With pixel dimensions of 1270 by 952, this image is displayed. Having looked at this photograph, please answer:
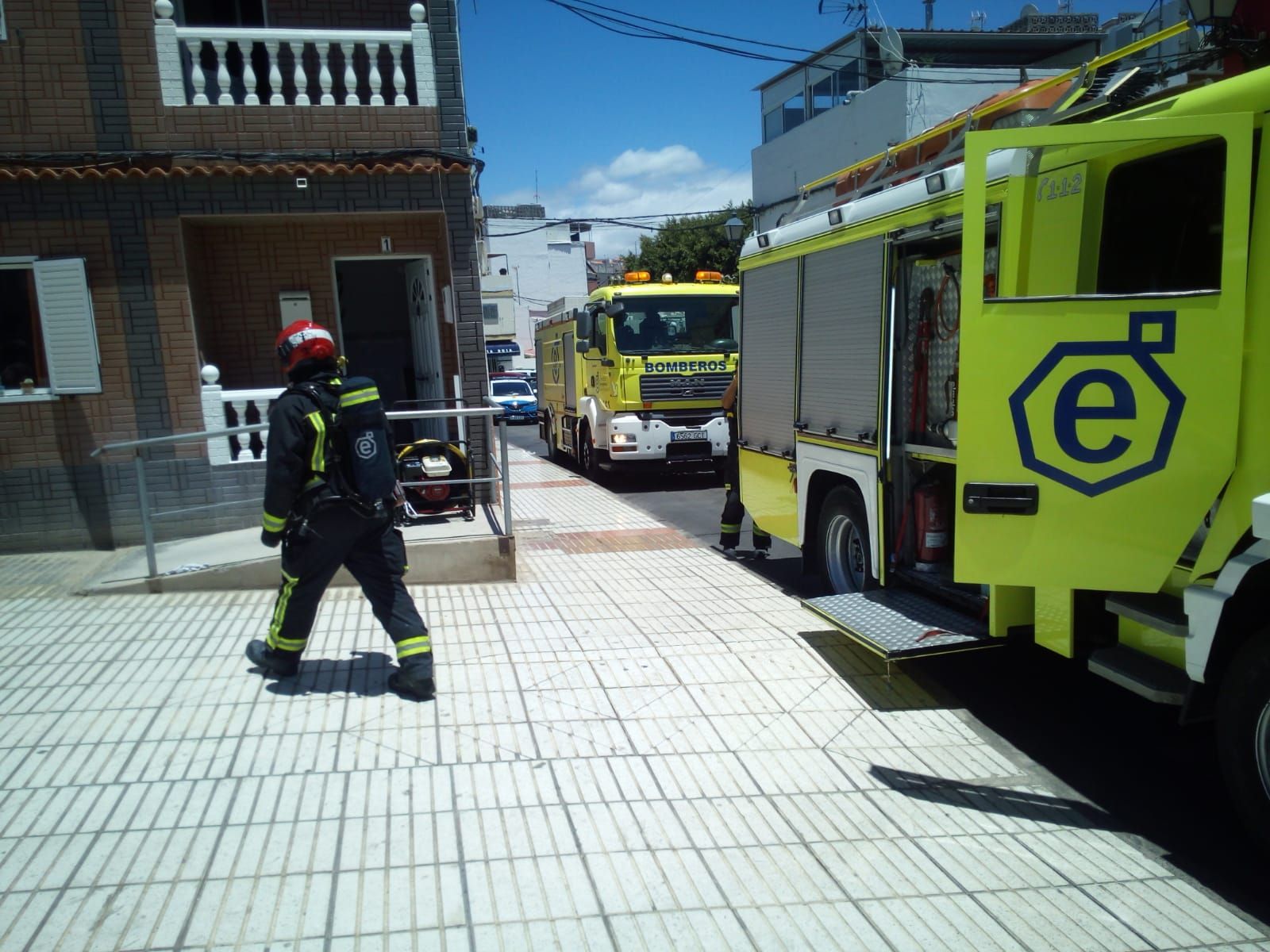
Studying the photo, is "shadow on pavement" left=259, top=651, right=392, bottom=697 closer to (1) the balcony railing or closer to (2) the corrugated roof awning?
(2) the corrugated roof awning

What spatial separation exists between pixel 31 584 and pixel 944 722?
277 inches

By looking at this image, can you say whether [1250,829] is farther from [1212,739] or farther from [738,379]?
[738,379]

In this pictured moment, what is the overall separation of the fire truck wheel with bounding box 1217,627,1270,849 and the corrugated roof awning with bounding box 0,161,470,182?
8035 millimetres

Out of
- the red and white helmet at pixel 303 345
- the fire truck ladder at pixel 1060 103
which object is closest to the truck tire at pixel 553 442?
the fire truck ladder at pixel 1060 103

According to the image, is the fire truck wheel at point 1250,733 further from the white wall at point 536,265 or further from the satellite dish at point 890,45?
the white wall at point 536,265

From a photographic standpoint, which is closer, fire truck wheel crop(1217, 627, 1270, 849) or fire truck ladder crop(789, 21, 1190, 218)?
fire truck wheel crop(1217, 627, 1270, 849)

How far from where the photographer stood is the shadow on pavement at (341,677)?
17.4 ft

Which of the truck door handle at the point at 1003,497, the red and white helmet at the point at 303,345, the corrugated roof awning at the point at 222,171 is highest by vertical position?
the corrugated roof awning at the point at 222,171

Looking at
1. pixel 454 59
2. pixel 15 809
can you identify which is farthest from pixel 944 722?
pixel 454 59

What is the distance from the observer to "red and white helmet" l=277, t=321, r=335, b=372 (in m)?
4.93

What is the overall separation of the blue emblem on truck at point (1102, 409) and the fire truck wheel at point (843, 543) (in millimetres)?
2459

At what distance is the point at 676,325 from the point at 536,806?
10501 millimetres

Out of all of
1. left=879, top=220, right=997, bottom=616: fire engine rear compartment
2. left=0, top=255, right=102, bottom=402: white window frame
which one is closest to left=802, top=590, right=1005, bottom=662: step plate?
left=879, top=220, right=997, bottom=616: fire engine rear compartment

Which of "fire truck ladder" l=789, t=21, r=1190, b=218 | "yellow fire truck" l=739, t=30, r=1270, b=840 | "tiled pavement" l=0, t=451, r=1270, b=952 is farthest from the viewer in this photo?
"fire truck ladder" l=789, t=21, r=1190, b=218
